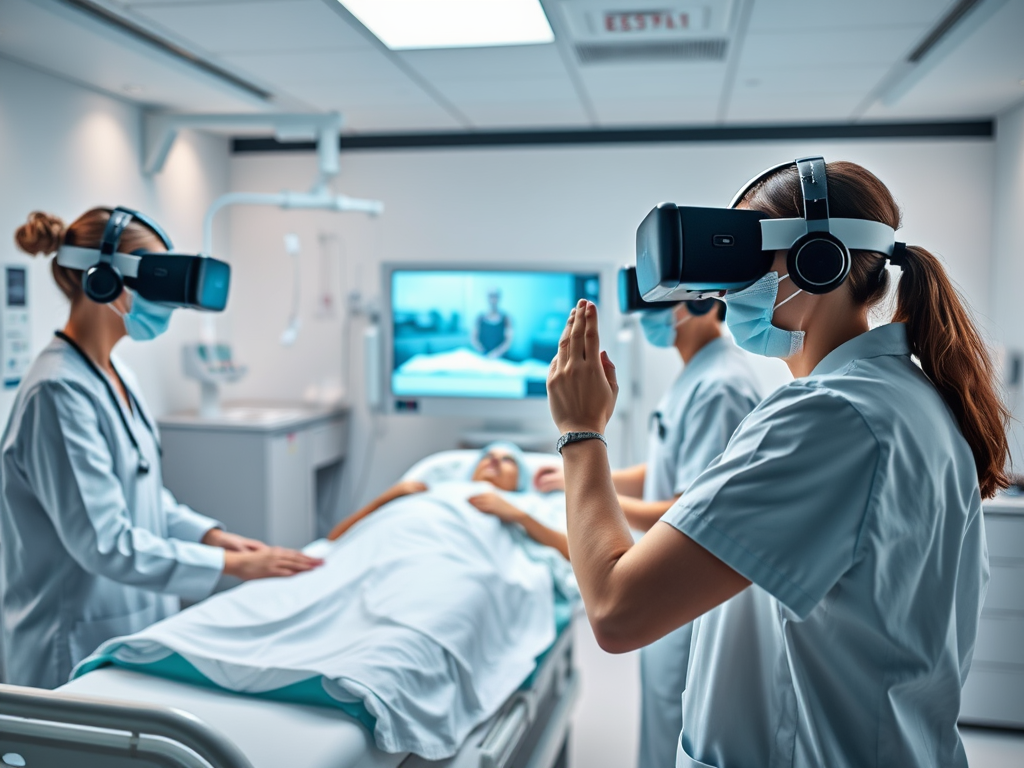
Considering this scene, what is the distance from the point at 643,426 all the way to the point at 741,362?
7.11ft

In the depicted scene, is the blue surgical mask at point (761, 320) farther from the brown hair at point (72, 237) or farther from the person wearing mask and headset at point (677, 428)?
the brown hair at point (72, 237)

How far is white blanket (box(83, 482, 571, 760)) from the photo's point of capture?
154cm

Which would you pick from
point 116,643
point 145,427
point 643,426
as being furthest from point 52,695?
point 643,426

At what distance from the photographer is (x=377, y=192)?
421cm

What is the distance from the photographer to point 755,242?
962 mm

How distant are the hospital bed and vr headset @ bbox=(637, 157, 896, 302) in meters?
0.80

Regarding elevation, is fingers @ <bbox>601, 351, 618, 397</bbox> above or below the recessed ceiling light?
below

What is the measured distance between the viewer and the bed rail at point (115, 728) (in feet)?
3.29

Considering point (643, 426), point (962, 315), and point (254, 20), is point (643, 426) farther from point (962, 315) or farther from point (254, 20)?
point (962, 315)

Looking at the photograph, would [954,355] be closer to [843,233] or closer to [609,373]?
[843,233]

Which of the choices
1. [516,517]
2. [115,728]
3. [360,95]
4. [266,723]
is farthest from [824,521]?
[360,95]

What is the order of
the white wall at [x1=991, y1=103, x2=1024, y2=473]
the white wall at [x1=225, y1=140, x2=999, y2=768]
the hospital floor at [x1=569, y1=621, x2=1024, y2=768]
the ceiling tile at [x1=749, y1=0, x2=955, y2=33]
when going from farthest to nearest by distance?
the white wall at [x1=225, y1=140, x2=999, y2=768] → the white wall at [x1=991, y1=103, x2=1024, y2=473] → the hospital floor at [x1=569, y1=621, x2=1024, y2=768] → the ceiling tile at [x1=749, y1=0, x2=955, y2=33]

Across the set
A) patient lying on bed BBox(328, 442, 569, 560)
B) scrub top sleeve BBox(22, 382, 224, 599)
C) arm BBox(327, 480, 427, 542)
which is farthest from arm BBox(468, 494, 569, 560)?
scrub top sleeve BBox(22, 382, 224, 599)

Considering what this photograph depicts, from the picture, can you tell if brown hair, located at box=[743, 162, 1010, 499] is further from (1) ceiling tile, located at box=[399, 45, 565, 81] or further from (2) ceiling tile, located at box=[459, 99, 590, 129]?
(2) ceiling tile, located at box=[459, 99, 590, 129]
